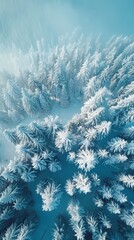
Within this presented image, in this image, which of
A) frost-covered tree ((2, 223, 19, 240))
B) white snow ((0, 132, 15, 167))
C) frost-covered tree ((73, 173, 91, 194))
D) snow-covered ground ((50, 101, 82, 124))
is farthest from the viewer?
snow-covered ground ((50, 101, 82, 124))

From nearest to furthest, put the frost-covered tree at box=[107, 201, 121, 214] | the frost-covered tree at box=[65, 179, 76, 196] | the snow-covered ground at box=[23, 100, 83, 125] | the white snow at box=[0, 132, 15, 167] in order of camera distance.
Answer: the frost-covered tree at box=[107, 201, 121, 214] < the frost-covered tree at box=[65, 179, 76, 196] < the white snow at box=[0, 132, 15, 167] < the snow-covered ground at box=[23, 100, 83, 125]

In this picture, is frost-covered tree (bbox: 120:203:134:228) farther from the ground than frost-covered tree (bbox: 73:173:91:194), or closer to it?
closer to it

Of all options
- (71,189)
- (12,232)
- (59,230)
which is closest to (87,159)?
(71,189)

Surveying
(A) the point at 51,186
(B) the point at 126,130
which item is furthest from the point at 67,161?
(B) the point at 126,130

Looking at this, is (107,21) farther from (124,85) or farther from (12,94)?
(12,94)

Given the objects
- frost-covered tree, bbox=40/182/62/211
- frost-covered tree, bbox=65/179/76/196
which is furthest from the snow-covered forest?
frost-covered tree, bbox=65/179/76/196

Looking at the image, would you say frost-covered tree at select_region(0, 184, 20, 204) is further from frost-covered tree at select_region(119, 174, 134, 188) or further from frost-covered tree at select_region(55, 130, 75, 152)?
frost-covered tree at select_region(119, 174, 134, 188)

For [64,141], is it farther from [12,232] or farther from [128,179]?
[12,232]

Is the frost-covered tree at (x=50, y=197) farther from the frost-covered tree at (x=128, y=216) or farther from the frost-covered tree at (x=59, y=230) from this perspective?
the frost-covered tree at (x=128, y=216)

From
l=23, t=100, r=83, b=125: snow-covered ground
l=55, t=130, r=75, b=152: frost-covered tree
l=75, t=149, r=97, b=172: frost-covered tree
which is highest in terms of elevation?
l=23, t=100, r=83, b=125: snow-covered ground
